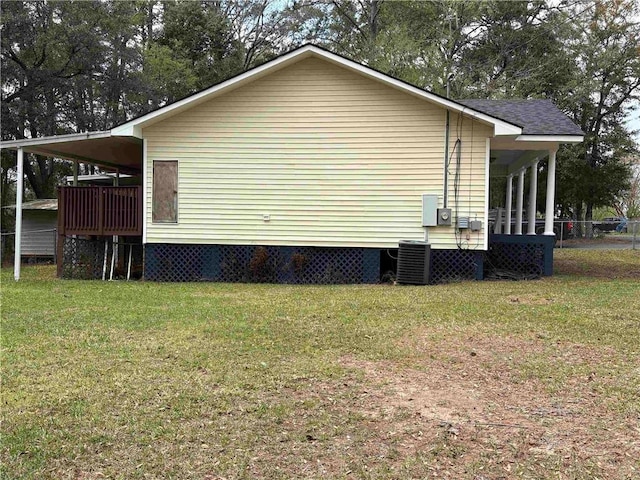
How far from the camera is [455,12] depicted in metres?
24.1

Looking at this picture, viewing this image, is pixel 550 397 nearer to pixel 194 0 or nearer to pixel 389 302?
pixel 389 302

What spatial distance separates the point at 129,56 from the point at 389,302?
16347mm

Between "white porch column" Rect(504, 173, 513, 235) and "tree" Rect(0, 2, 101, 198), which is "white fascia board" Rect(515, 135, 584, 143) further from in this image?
"tree" Rect(0, 2, 101, 198)

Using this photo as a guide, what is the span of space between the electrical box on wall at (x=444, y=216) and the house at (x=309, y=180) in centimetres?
2

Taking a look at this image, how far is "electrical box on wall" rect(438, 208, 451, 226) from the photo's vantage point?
1080 cm

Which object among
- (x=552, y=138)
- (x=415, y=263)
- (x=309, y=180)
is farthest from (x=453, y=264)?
(x=309, y=180)

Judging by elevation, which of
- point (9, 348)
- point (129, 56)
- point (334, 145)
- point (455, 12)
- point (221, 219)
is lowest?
point (9, 348)

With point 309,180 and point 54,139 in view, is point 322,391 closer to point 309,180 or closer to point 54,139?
point 309,180

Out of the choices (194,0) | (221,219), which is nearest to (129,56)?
(194,0)

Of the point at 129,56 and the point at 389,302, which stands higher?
the point at 129,56

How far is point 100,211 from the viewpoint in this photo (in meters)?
11.7

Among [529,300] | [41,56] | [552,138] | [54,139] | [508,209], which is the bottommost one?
[529,300]

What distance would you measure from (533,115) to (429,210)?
3486 mm

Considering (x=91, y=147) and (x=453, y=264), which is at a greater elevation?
(x=91, y=147)
